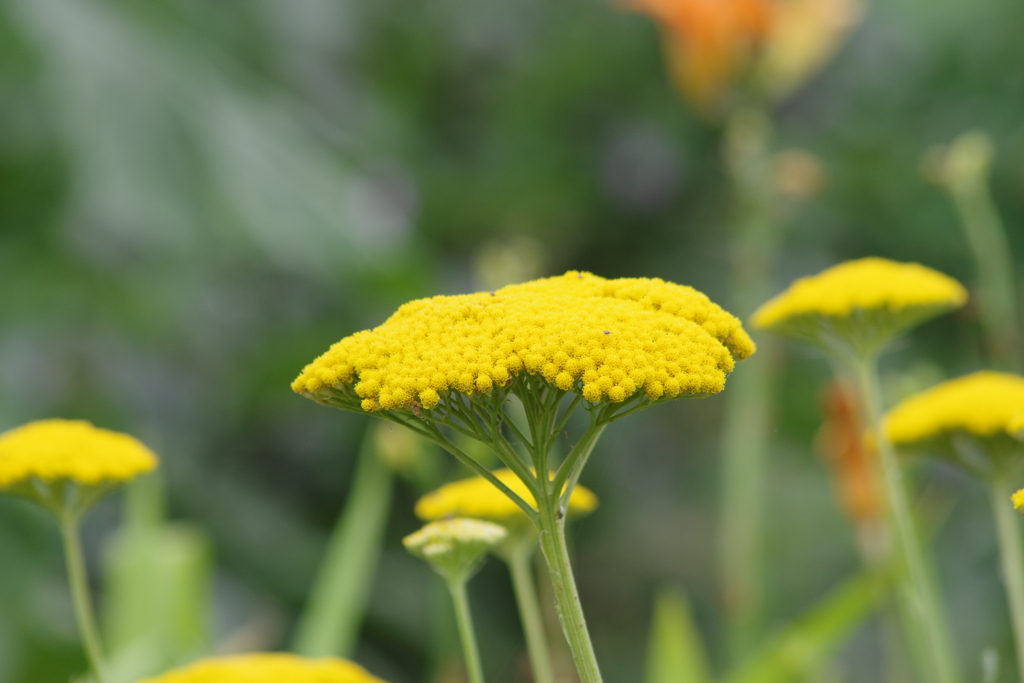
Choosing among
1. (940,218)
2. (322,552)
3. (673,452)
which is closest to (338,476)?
(322,552)

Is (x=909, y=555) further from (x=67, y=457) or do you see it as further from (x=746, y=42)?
(x=746, y=42)

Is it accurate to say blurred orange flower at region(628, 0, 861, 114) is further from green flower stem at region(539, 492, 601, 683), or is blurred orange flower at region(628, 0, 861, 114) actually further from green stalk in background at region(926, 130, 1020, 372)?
green flower stem at region(539, 492, 601, 683)

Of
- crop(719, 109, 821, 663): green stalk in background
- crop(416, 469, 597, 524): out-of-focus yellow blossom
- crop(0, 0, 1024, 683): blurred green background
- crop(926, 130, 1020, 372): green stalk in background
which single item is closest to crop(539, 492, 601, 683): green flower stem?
crop(416, 469, 597, 524): out-of-focus yellow blossom

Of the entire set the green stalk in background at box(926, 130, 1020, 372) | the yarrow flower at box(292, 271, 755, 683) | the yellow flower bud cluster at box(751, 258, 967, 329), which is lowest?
the yarrow flower at box(292, 271, 755, 683)

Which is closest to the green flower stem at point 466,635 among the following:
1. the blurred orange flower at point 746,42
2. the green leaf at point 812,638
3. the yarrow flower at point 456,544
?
the yarrow flower at point 456,544

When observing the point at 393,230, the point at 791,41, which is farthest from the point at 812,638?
the point at 393,230

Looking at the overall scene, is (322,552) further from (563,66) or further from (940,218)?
(940,218)
